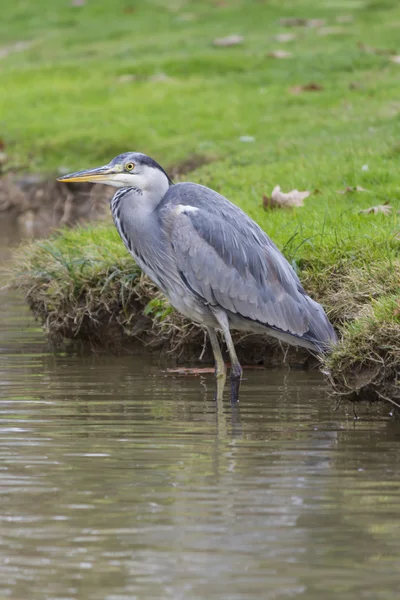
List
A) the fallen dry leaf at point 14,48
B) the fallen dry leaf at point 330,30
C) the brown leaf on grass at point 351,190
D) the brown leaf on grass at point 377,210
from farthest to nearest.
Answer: the fallen dry leaf at point 14,48
the fallen dry leaf at point 330,30
the brown leaf on grass at point 351,190
the brown leaf on grass at point 377,210

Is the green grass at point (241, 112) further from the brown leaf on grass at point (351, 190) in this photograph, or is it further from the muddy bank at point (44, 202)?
the muddy bank at point (44, 202)

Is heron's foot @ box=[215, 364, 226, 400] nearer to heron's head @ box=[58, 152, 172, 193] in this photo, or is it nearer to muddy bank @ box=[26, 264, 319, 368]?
muddy bank @ box=[26, 264, 319, 368]

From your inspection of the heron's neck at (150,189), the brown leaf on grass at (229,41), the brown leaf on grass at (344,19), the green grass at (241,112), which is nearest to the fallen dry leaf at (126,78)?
the green grass at (241,112)

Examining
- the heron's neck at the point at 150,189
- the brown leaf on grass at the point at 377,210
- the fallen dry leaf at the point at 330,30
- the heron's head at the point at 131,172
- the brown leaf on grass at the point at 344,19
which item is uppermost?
the heron's head at the point at 131,172

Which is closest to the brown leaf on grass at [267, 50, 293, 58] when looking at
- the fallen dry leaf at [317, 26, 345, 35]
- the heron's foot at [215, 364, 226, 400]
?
the fallen dry leaf at [317, 26, 345, 35]

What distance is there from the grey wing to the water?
1.66 ft

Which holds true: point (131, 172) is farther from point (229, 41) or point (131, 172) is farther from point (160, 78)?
point (229, 41)

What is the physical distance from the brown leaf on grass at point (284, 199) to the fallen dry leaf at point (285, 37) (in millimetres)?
11244

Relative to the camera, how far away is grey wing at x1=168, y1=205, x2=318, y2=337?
697 centimetres

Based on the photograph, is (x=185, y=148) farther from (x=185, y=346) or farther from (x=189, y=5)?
(x=189, y=5)

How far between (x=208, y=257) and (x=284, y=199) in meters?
2.03

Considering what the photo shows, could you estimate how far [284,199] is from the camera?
29.2 ft

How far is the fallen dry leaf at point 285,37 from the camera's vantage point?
777 inches

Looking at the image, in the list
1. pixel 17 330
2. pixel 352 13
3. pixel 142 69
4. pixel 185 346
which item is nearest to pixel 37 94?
pixel 142 69
